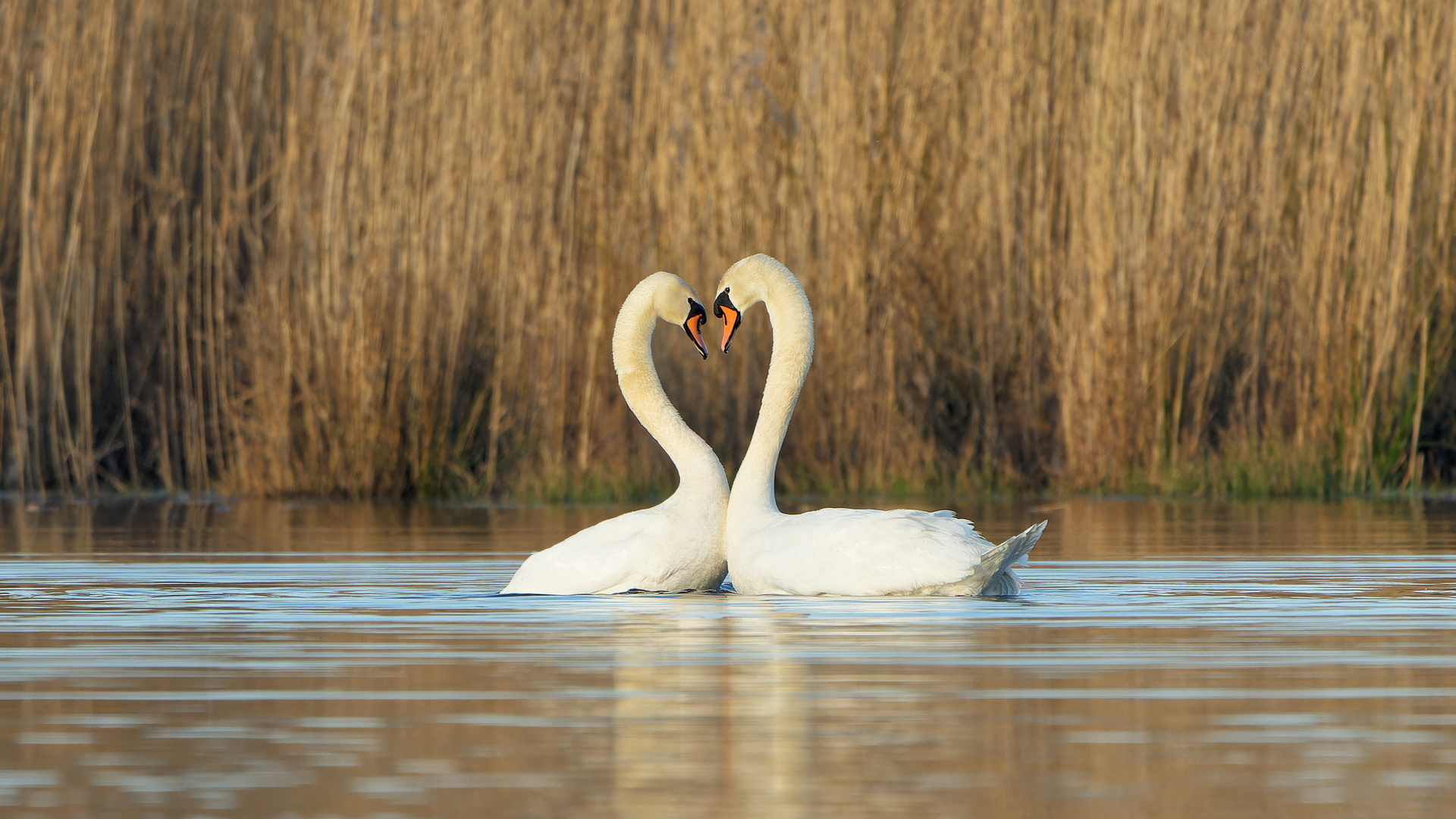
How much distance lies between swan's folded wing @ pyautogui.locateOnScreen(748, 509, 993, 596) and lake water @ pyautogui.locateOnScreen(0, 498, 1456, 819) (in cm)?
8

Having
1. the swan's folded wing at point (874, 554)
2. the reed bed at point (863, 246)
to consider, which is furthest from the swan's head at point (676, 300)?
the reed bed at point (863, 246)

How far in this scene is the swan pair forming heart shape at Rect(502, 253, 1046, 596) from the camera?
754 centimetres

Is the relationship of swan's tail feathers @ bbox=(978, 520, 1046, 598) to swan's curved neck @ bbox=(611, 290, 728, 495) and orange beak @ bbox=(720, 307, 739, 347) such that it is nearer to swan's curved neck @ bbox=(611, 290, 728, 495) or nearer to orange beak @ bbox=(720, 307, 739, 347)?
orange beak @ bbox=(720, 307, 739, 347)

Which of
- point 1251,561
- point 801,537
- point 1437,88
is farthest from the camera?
point 1437,88

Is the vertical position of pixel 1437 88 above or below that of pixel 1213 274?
above

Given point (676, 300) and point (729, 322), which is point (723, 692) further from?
point (676, 300)

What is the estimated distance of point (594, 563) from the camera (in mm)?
8062

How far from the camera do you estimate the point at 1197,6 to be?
13.0 metres

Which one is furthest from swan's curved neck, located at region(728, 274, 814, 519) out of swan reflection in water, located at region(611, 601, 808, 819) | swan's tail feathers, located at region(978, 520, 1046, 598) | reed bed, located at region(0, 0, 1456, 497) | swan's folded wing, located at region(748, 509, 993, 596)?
reed bed, located at region(0, 0, 1456, 497)

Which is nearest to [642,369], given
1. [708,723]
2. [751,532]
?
[751,532]

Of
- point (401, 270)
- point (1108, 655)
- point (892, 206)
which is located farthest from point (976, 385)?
point (1108, 655)

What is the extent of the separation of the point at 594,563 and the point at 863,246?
5316 millimetres

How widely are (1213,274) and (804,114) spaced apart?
7.31 feet

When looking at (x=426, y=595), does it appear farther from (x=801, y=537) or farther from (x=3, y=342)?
(x=3, y=342)
